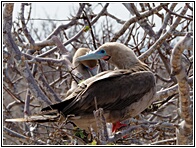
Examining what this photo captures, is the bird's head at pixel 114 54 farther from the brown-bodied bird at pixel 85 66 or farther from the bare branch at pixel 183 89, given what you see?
the bare branch at pixel 183 89

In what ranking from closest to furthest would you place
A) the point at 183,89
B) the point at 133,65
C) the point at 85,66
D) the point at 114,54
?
1. the point at 183,89
2. the point at 133,65
3. the point at 114,54
4. the point at 85,66

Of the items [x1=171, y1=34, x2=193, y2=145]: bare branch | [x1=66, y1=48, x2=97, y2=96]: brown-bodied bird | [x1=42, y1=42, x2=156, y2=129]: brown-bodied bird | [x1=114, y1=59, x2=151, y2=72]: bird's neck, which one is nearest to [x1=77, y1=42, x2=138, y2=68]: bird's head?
[x1=114, y1=59, x2=151, y2=72]: bird's neck

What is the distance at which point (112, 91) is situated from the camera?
3916mm

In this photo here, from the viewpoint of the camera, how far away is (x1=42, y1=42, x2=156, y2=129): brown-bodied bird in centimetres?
377

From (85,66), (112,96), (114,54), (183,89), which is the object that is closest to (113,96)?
(112,96)

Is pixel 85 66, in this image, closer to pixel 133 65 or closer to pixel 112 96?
pixel 133 65

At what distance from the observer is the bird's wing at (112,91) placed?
3771mm

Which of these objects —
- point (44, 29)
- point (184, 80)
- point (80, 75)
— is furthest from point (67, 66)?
point (44, 29)

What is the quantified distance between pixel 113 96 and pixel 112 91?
0.04 meters

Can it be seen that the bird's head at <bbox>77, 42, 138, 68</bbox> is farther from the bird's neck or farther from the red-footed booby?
the red-footed booby

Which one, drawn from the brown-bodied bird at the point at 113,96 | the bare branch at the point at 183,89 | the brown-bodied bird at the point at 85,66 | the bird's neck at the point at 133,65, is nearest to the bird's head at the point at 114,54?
the bird's neck at the point at 133,65

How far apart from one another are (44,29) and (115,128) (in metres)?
7.81

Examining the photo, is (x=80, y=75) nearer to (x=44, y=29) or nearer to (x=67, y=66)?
(x=67, y=66)

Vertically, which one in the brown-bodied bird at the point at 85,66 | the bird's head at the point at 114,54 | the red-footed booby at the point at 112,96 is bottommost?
the red-footed booby at the point at 112,96
